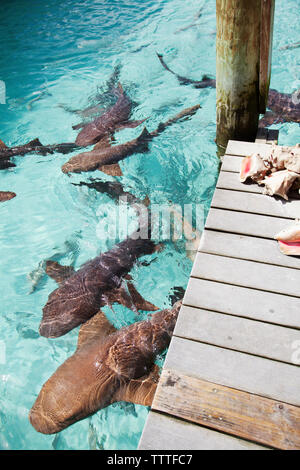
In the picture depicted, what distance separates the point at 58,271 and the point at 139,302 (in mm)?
1073

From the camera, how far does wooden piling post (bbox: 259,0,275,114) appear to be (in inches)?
128

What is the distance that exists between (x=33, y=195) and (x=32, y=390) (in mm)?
3183

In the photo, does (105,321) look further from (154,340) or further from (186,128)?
(186,128)

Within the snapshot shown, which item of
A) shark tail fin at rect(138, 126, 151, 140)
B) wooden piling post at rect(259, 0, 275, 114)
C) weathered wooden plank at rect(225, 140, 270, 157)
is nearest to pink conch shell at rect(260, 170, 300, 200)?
weathered wooden plank at rect(225, 140, 270, 157)

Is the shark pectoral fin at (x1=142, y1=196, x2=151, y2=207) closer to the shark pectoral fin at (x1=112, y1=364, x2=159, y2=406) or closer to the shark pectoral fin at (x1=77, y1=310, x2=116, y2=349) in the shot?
the shark pectoral fin at (x1=77, y1=310, x2=116, y2=349)

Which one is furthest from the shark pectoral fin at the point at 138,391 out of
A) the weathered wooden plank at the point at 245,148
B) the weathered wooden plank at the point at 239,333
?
the weathered wooden plank at the point at 245,148

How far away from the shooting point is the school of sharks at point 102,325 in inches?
114

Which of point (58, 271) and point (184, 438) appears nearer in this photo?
point (184, 438)

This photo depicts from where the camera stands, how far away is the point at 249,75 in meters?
3.47

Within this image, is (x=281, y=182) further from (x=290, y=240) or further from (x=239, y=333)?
(x=239, y=333)

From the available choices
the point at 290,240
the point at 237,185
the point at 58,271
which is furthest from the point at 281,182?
the point at 58,271

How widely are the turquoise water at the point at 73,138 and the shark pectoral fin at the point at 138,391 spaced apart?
169 millimetres

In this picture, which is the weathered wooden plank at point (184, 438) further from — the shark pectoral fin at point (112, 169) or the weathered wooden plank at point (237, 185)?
the shark pectoral fin at point (112, 169)

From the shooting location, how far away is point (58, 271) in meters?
4.28
